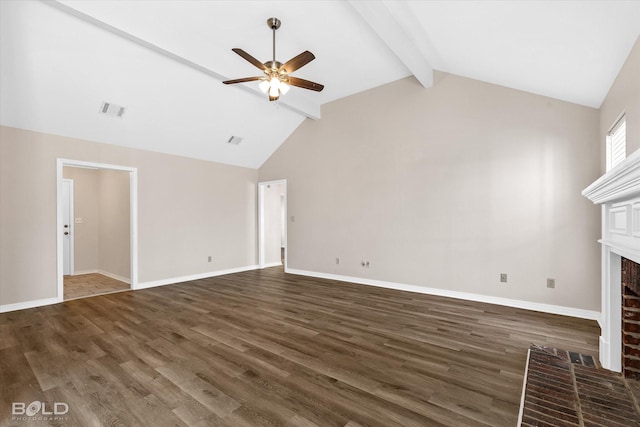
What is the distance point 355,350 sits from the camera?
271 centimetres

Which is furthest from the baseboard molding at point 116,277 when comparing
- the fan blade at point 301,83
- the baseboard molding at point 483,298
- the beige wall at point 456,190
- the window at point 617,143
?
the window at point 617,143

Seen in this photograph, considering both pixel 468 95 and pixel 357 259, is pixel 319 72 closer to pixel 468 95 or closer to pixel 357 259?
pixel 468 95

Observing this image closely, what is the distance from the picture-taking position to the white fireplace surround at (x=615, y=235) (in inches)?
60.3

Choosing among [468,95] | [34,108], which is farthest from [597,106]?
[34,108]

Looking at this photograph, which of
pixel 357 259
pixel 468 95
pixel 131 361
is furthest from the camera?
pixel 357 259

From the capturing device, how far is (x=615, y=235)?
2.13 metres

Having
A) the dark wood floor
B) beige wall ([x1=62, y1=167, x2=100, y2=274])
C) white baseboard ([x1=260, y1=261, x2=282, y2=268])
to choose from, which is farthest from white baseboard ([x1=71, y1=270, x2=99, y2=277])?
white baseboard ([x1=260, y1=261, x2=282, y2=268])

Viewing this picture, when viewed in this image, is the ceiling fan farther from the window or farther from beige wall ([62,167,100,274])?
beige wall ([62,167,100,274])

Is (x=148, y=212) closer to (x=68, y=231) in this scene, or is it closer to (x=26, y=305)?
(x=26, y=305)

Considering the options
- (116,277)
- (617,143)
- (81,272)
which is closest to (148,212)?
(116,277)

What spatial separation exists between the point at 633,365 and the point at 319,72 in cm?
483

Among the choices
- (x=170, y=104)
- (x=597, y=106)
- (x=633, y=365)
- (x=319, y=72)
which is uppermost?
(x=319, y=72)

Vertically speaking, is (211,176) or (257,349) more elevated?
(211,176)

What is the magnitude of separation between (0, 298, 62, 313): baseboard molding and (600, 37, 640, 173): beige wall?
693 centimetres
